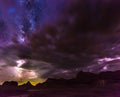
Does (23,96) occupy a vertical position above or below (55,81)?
below

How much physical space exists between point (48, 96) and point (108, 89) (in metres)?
15.1

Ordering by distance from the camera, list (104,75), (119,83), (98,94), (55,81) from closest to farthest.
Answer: (98,94)
(119,83)
(104,75)
(55,81)

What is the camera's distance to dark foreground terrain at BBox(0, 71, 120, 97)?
55.8m

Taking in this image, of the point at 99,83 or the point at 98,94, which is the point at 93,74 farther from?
the point at 98,94

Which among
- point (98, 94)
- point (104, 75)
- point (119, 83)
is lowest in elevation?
point (98, 94)

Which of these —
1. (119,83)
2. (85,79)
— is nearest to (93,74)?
(85,79)

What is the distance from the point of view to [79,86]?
230ft

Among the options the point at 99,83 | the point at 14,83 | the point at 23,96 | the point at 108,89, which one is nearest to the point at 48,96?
the point at 23,96

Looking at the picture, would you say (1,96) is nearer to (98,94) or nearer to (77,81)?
(98,94)

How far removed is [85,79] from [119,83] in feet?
48.7

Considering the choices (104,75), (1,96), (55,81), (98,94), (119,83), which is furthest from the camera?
(55,81)

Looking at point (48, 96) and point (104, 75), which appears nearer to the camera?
point (48, 96)

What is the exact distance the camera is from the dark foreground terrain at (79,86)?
183 ft

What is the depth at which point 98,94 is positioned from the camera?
4909 centimetres
